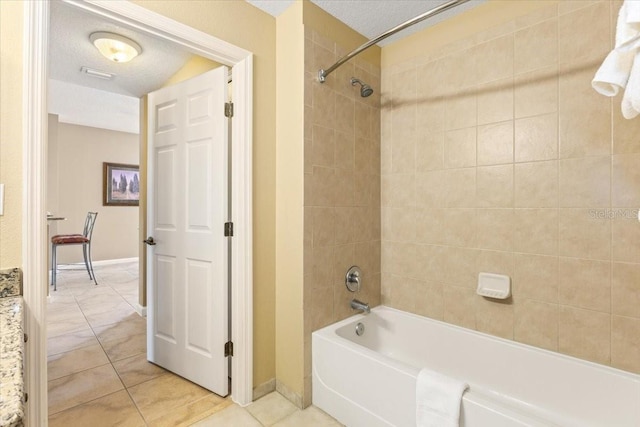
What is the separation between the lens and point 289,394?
1840 mm

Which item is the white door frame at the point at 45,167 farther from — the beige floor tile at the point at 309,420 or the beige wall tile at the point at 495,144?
the beige wall tile at the point at 495,144

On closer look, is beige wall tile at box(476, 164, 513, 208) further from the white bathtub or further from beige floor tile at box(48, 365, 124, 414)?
beige floor tile at box(48, 365, 124, 414)

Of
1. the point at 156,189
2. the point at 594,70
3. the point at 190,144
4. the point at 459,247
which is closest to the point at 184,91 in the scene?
the point at 190,144

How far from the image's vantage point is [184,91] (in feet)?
6.73

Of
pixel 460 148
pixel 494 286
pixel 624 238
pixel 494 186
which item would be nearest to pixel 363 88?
pixel 460 148

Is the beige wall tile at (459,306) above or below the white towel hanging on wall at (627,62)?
below

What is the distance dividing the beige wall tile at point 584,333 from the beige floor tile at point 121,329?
3.21 meters

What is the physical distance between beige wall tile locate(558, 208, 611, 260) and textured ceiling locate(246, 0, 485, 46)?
4.39 ft

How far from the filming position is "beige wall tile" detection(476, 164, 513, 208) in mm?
1714

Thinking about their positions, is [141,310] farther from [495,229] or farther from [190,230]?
[495,229]

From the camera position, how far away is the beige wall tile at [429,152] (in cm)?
198

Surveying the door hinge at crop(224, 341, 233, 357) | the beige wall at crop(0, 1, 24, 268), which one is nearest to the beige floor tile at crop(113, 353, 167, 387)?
the door hinge at crop(224, 341, 233, 357)

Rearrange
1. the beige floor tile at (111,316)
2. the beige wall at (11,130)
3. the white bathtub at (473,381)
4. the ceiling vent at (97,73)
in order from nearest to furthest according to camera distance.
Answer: the beige wall at (11,130)
the white bathtub at (473,381)
the ceiling vent at (97,73)
the beige floor tile at (111,316)

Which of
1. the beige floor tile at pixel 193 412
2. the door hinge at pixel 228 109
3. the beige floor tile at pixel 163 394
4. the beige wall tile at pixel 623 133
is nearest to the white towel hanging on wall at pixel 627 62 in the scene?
the beige wall tile at pixel 623 133
